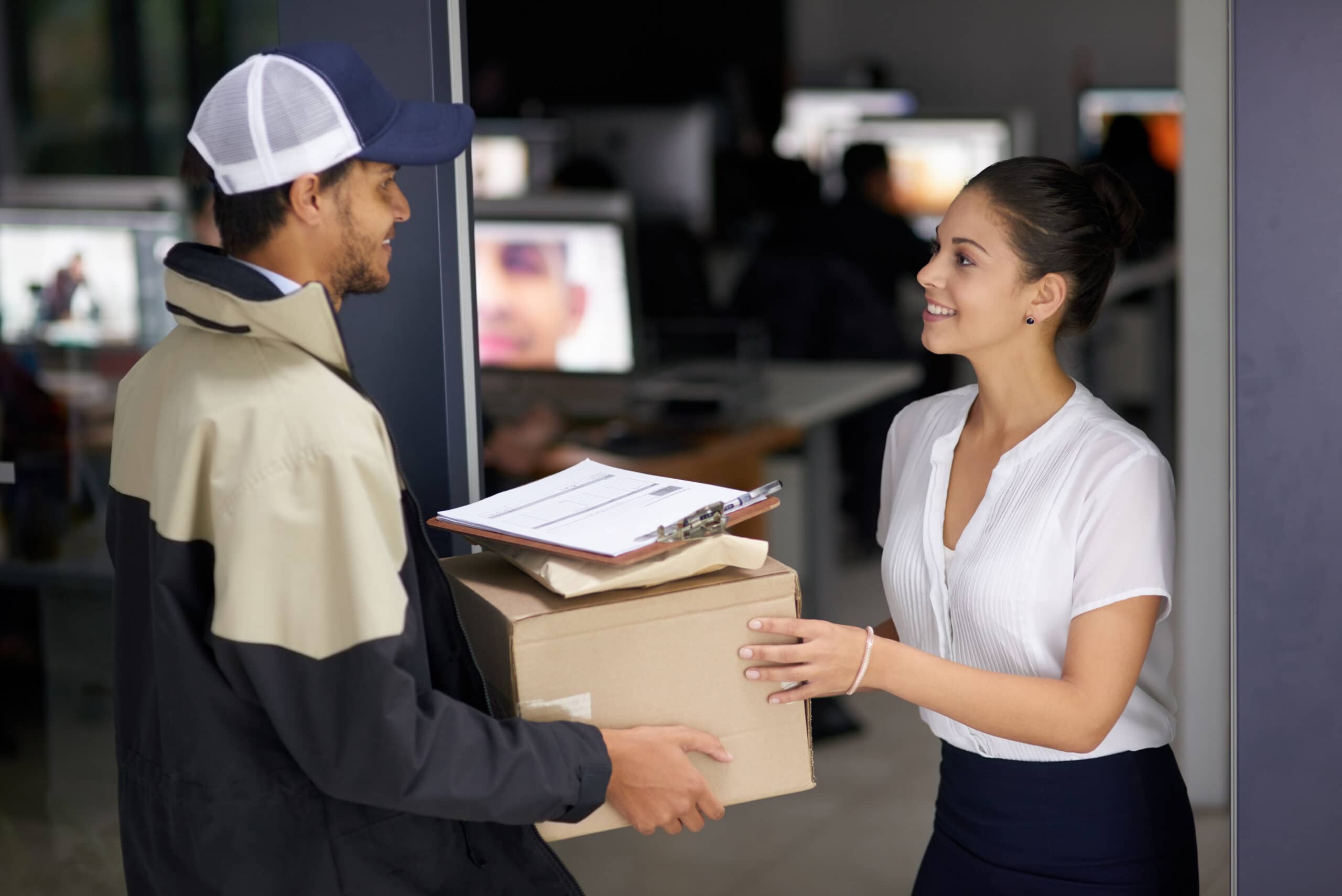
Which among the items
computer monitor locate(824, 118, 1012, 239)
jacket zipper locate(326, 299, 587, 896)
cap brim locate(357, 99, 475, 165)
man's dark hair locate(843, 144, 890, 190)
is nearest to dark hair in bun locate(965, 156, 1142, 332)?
cap brim locate(357, 99, 475, 165)

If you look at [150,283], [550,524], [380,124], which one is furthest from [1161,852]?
[150,283]

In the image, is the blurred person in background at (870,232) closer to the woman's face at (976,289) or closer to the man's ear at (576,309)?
the man's ear at (576,309)

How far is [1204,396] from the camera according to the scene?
2887mm

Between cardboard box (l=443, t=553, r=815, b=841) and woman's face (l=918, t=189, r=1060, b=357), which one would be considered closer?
cardboard box (l=443, t=553, r=815, b=841)

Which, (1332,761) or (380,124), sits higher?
(380,124)

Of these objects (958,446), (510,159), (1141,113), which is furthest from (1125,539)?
(1141,113)

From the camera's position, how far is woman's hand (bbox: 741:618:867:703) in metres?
1.36

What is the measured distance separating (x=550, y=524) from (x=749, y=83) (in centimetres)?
777

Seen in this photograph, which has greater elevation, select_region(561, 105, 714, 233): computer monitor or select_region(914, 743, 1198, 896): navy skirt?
select_region(561, 105, 714, 233): computer monitor

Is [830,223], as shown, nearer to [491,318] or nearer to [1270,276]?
[491,318]

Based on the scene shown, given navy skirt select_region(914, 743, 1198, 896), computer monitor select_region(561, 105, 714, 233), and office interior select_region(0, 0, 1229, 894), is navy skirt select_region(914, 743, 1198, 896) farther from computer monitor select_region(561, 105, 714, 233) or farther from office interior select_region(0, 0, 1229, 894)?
computer monitor select_region(561, 105, 714, 233)

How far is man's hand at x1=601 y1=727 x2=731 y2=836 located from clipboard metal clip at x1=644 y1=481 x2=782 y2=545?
0.18m

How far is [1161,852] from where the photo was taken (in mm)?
1560

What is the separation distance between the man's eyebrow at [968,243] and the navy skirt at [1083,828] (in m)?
0.57
